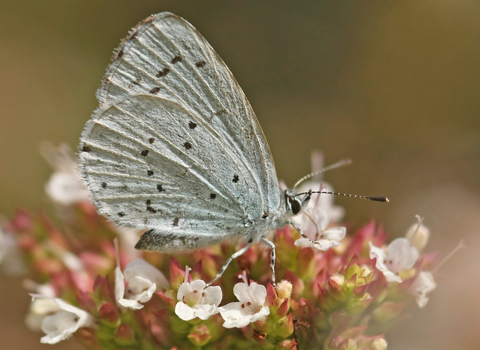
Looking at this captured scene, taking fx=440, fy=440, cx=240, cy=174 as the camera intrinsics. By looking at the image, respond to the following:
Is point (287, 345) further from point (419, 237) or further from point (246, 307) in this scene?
point (419, 237)

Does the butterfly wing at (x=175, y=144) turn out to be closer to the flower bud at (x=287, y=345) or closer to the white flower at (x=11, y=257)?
the flower bud at (x=287, y=345)

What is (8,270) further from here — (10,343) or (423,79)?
(423,79)

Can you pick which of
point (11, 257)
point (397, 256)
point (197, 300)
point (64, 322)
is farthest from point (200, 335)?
point (11, 257)

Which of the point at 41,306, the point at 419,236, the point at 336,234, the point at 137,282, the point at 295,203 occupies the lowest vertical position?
the point at 41,306

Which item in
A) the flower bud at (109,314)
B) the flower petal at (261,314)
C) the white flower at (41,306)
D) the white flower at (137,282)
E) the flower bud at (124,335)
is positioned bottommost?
the white flower at (41,306)

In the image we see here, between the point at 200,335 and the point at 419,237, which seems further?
the point at 419,237

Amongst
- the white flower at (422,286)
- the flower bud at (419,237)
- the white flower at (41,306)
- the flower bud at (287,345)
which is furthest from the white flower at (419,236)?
the white flower at (41,306)

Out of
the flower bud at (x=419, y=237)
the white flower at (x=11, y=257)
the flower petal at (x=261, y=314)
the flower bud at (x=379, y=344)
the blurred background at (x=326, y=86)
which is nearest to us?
the flower petal at (x=261, y=314)
